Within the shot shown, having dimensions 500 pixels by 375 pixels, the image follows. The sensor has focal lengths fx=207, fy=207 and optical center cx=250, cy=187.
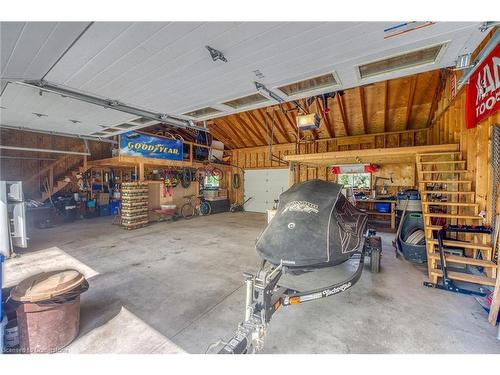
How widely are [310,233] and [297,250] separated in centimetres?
28

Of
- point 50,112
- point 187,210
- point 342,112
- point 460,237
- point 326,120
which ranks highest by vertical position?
point 342,112

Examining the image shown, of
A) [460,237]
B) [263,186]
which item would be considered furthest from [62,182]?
[460,237]

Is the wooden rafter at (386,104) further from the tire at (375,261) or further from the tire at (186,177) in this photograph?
the tire at (186,177)

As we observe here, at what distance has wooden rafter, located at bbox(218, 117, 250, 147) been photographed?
11.1 meters

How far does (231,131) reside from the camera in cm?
1171

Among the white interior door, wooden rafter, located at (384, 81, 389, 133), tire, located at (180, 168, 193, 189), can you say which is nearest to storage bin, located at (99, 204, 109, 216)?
tire, located at (180, 168, 193, 189)

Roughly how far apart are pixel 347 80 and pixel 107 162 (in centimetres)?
902

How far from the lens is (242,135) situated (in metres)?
11.8

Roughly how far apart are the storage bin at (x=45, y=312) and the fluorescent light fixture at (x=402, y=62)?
394 cm

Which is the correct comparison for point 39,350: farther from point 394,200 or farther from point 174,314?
point 394,200

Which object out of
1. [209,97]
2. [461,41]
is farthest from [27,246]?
[461,41]

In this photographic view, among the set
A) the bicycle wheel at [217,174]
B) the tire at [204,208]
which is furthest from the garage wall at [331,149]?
the tire at [204,208]

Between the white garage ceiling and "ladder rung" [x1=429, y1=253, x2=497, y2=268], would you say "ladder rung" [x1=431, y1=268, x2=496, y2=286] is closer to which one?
"ladder rung" [x1=429, y1=253, x2=497, y2=268]

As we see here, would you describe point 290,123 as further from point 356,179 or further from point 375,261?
point 375,261
